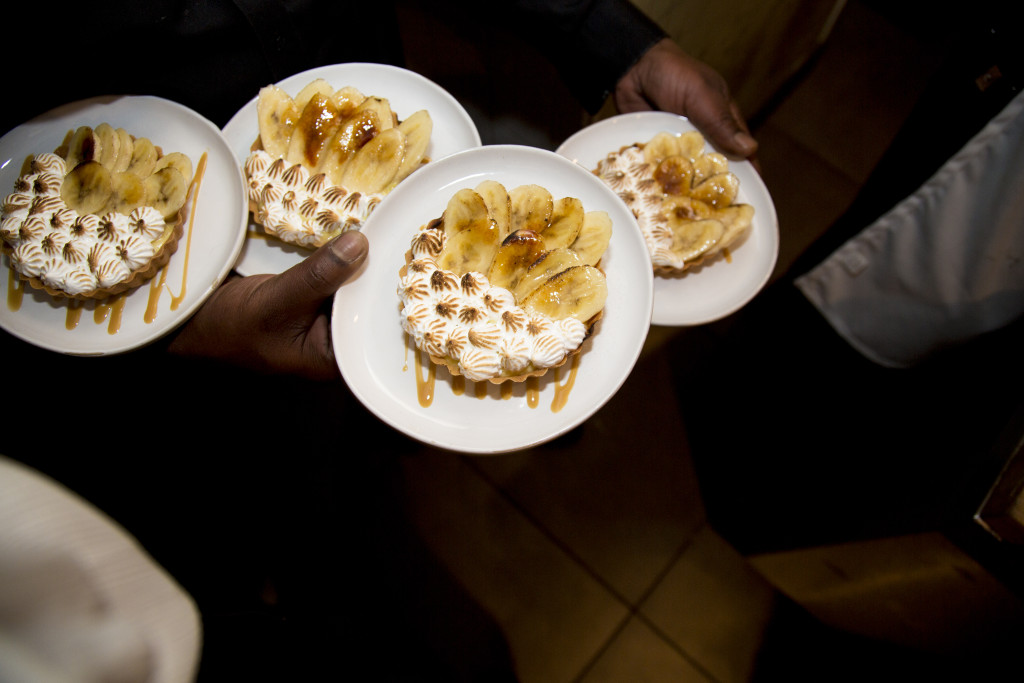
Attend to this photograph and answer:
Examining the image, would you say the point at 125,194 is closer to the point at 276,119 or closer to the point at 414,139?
the point at 276,119

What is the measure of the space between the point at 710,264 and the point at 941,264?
1.05 metres

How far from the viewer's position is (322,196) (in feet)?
5.48

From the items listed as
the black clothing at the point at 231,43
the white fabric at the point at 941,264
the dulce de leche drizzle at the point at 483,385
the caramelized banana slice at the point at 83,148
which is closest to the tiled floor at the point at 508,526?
the black clothing at the point at 231,43

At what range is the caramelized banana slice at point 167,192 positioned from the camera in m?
1.65

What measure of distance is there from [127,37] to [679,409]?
275cm

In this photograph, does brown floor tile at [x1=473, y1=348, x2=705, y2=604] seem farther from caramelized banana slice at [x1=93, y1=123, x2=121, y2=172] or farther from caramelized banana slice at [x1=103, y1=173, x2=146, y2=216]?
caramelized banana slice at [x1=93, y1=123, x2=121, y2=172]

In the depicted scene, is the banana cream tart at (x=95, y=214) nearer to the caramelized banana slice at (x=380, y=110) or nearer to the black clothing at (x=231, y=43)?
the black clothing at (x=231, y=43)

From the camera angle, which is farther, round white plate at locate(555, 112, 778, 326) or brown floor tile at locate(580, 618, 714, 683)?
brown floor tile at locate(580, 618, 714, 683)

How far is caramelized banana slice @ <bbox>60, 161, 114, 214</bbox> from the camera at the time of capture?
1601 mm

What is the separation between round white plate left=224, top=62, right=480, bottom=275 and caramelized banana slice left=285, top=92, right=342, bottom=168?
0.16m

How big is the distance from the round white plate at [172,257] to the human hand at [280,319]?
0.09 meters

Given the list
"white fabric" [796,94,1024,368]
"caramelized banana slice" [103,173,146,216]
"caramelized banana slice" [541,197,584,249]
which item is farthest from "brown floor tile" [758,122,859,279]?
"caramelized banana slice" [103,173,146,216]

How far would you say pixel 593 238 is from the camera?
57.4 inches

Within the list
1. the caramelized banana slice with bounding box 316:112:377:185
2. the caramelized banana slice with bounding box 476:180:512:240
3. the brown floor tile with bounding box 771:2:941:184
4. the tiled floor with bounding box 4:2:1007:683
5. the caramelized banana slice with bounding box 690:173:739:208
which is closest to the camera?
the caramelized banana slice with bounding box 476:180:512:240
